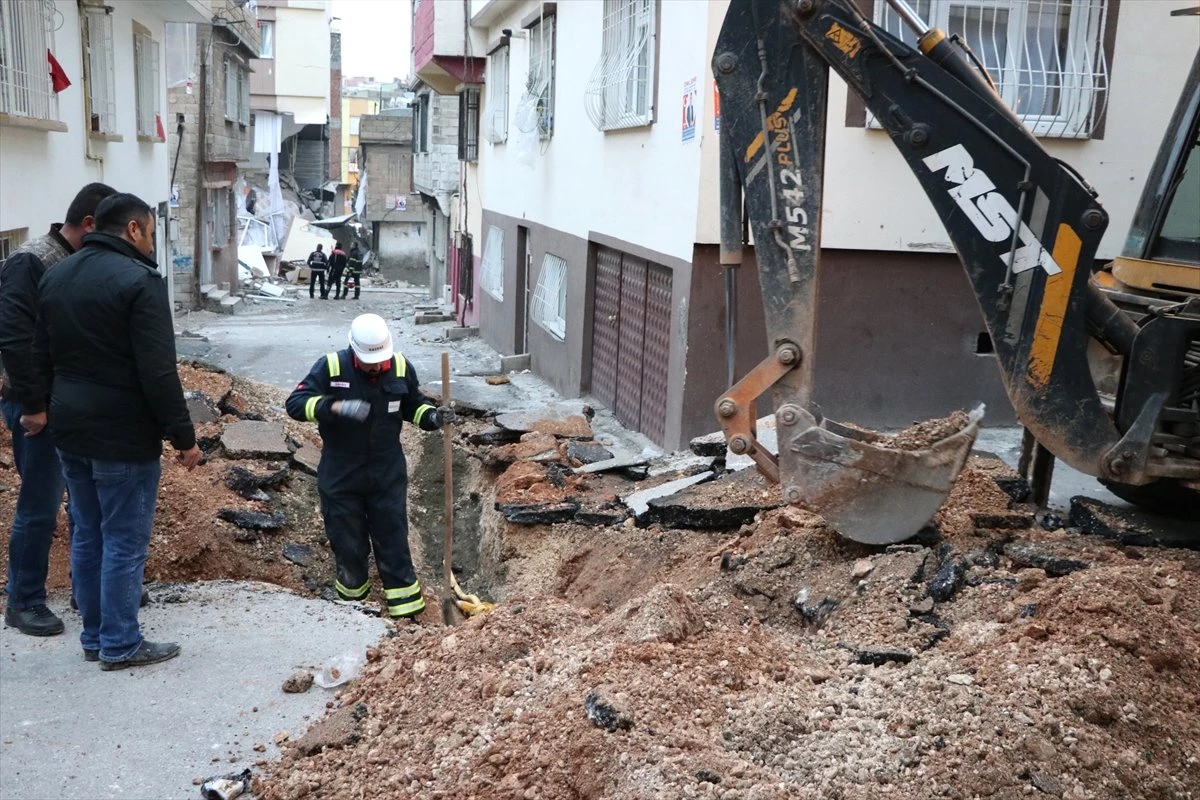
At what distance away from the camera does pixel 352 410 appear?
6133 millimetres

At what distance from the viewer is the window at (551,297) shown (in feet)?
46.9

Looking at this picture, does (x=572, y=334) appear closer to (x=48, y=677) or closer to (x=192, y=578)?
(x=192, y=578)

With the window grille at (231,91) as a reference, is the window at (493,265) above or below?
below

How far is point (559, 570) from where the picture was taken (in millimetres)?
7891

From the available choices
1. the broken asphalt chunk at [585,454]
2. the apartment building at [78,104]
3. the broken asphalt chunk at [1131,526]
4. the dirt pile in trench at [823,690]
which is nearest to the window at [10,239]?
the apartment building at [78,104]

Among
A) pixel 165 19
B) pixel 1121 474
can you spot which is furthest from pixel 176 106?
pixel 1121 474

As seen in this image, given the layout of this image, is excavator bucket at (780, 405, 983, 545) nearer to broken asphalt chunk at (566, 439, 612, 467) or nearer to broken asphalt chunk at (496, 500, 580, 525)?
broken asphalt chunk at (496, 500, 580, 525)

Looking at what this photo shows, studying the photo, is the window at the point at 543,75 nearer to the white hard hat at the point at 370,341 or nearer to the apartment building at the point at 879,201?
the apartment building at the point at 879,201

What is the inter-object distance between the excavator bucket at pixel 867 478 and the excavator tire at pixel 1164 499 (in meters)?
1.55

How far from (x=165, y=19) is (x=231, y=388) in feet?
31.9

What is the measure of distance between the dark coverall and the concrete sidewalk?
599mm

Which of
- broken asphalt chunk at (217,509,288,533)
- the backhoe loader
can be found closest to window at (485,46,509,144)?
broken asphalt chunk at (217,509,288,533)

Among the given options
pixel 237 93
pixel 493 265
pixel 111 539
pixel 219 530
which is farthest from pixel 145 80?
pixel 111 539

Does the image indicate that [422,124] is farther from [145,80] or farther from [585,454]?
[585,454]
